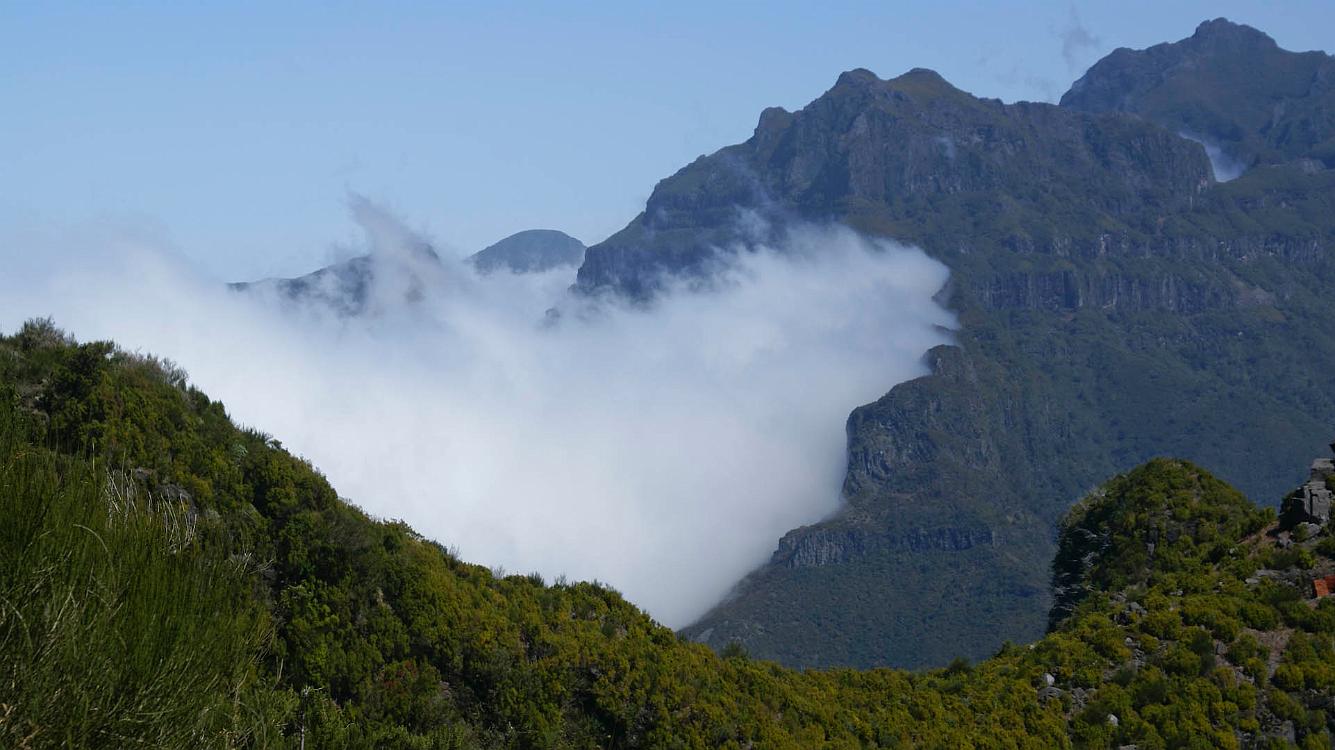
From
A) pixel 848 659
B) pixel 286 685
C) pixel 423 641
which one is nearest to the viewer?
pixel 286 685

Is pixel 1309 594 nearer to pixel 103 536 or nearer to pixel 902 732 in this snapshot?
pixel 902 732

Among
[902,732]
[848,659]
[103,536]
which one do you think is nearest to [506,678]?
[902,732]

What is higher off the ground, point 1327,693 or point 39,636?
point 39,636

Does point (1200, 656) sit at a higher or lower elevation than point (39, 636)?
lower

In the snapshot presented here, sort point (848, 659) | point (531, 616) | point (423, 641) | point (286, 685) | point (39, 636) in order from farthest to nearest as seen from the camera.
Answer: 1. point (848, 659)
2. point (531, 616)
3. point (423, 641)
4. point (286, 685)
5. point (39, 636)

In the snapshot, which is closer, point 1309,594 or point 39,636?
point 39,636

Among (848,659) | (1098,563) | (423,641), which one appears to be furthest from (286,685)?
(848,659)

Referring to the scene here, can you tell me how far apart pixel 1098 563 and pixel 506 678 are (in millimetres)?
18721

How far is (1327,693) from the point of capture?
22.5 m

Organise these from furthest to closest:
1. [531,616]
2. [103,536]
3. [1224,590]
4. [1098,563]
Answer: [1098,563] < [1224,590] < [531,616] < [103,536]

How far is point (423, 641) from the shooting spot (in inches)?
784

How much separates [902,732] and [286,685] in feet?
36.9

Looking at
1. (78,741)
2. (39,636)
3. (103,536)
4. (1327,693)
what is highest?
(103,536)

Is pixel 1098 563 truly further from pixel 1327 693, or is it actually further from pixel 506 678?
pixel 506 678
